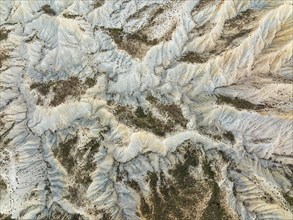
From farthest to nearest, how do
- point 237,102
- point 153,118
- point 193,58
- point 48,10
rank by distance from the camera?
point 48,10
point 193,58
point 237,102
point 153,118

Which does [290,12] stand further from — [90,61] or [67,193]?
[67,193]

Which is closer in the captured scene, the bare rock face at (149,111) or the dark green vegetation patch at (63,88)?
the bare rock face at (149,111)

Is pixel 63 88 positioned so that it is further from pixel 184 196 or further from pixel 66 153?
pixel 184 196

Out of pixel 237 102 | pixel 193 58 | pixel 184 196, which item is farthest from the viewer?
pixel 193 58

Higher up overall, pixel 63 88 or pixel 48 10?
pixel 48 10

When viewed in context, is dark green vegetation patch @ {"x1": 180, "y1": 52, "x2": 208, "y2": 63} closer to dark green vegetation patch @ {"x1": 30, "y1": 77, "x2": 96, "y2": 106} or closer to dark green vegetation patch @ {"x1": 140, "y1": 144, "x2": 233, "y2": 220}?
dark green vegetation patch @ {"x1": 30, "y1": 77, "x2": 96, "y2": 106}

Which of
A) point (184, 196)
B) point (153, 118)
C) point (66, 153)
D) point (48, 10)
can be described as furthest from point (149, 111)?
point (48, 10)

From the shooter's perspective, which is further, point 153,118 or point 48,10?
point 48,10

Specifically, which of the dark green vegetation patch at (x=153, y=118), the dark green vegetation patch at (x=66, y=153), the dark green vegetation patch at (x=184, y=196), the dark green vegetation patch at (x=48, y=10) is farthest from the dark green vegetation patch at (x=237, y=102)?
the dark green vegetation patch at (x=48, y=10)

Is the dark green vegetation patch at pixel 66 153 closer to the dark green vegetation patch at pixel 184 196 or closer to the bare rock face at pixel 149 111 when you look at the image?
the bare rock face at pixel 149 111
